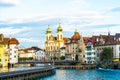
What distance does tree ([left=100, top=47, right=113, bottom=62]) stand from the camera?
127 metres

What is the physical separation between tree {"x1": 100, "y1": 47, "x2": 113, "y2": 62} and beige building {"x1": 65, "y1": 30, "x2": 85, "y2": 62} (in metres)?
27.2

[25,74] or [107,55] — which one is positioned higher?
[107,55]

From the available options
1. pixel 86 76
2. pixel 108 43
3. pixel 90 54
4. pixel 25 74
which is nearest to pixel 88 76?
pixel 86 76

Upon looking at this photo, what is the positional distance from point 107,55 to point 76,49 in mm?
45365

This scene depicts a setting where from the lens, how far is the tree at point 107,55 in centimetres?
12707

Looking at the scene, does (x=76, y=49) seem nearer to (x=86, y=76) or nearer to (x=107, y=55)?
(x=107, y=55)

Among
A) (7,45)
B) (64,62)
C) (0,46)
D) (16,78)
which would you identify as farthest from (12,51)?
(16,78)

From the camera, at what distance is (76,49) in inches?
6801

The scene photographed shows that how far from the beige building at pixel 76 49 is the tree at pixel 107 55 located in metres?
27.2

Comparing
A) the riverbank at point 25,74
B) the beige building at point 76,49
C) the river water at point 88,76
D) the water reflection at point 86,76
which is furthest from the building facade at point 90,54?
the riverbank at point 25,74

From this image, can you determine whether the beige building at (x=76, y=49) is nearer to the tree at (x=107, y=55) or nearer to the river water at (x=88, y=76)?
the tree at (x=107, y=55)

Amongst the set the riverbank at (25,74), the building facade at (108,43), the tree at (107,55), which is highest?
the building facade at (108,43)

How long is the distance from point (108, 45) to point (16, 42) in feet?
137

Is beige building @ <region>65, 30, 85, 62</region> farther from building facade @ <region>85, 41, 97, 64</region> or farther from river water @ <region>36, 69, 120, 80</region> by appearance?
river water @ <region>36, 69, 120, 80</region>
